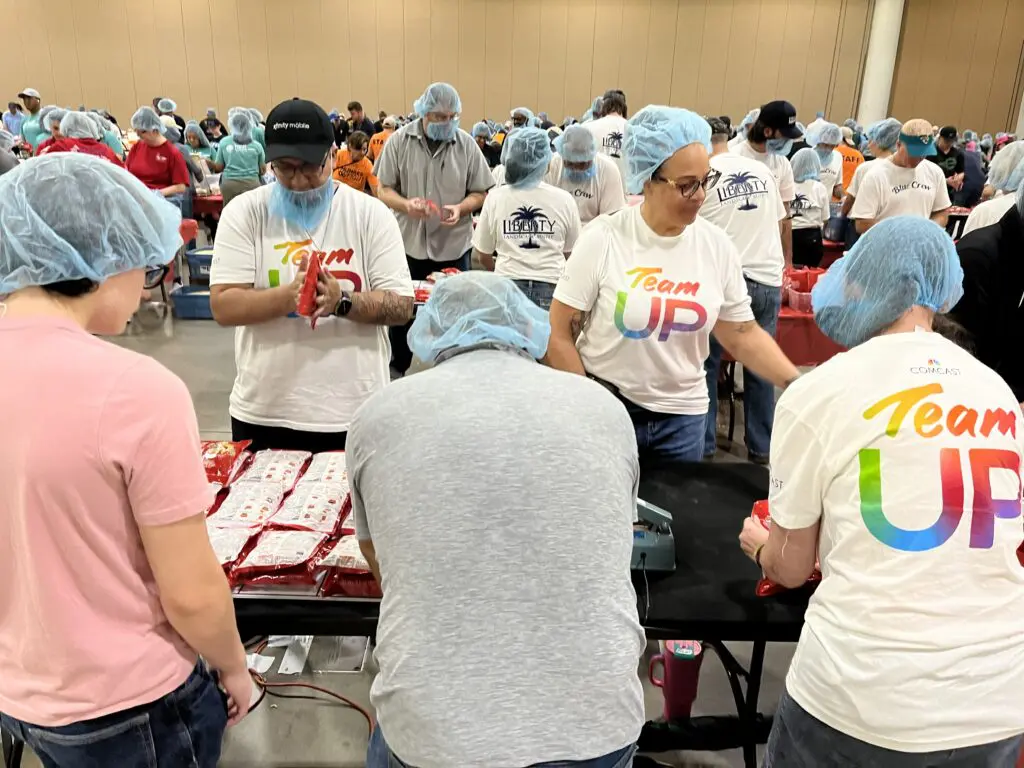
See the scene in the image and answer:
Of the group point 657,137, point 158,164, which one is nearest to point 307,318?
point 657,137

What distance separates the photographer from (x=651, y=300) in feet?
6.79

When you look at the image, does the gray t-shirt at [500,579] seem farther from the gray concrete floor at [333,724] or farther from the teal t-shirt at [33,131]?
the teal t-shirt at [33,131]

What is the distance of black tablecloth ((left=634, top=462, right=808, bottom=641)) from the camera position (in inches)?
58.5

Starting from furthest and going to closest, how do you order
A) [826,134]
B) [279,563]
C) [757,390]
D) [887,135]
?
[826,134] → [887,135] → [757,390] → [279,563]

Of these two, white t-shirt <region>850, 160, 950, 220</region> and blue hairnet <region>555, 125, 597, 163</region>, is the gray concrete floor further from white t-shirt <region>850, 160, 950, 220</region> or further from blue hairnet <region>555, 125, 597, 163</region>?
white t-shirt <region>850, 160, 950, 220</region>

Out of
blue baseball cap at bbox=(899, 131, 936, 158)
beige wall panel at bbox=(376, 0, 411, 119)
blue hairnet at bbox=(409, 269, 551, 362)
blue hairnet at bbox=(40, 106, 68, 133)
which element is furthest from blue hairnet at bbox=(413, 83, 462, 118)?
beige wall panel at bbox=(376, 0, 411, 119)

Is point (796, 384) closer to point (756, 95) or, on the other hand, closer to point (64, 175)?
point (64, 175)

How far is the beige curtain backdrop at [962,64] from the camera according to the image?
15.5 m

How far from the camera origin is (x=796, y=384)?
1293 millimetres

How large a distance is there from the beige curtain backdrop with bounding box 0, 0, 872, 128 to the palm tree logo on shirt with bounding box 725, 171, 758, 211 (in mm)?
14632

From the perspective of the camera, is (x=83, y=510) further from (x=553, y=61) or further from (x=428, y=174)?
(x=553, y=61)

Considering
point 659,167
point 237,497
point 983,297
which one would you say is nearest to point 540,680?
point 237,497

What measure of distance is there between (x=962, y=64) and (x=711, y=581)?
18.7m

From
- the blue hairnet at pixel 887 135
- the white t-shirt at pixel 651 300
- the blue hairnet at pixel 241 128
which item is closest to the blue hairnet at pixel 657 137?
the white t-shirt at pixel 651 300
